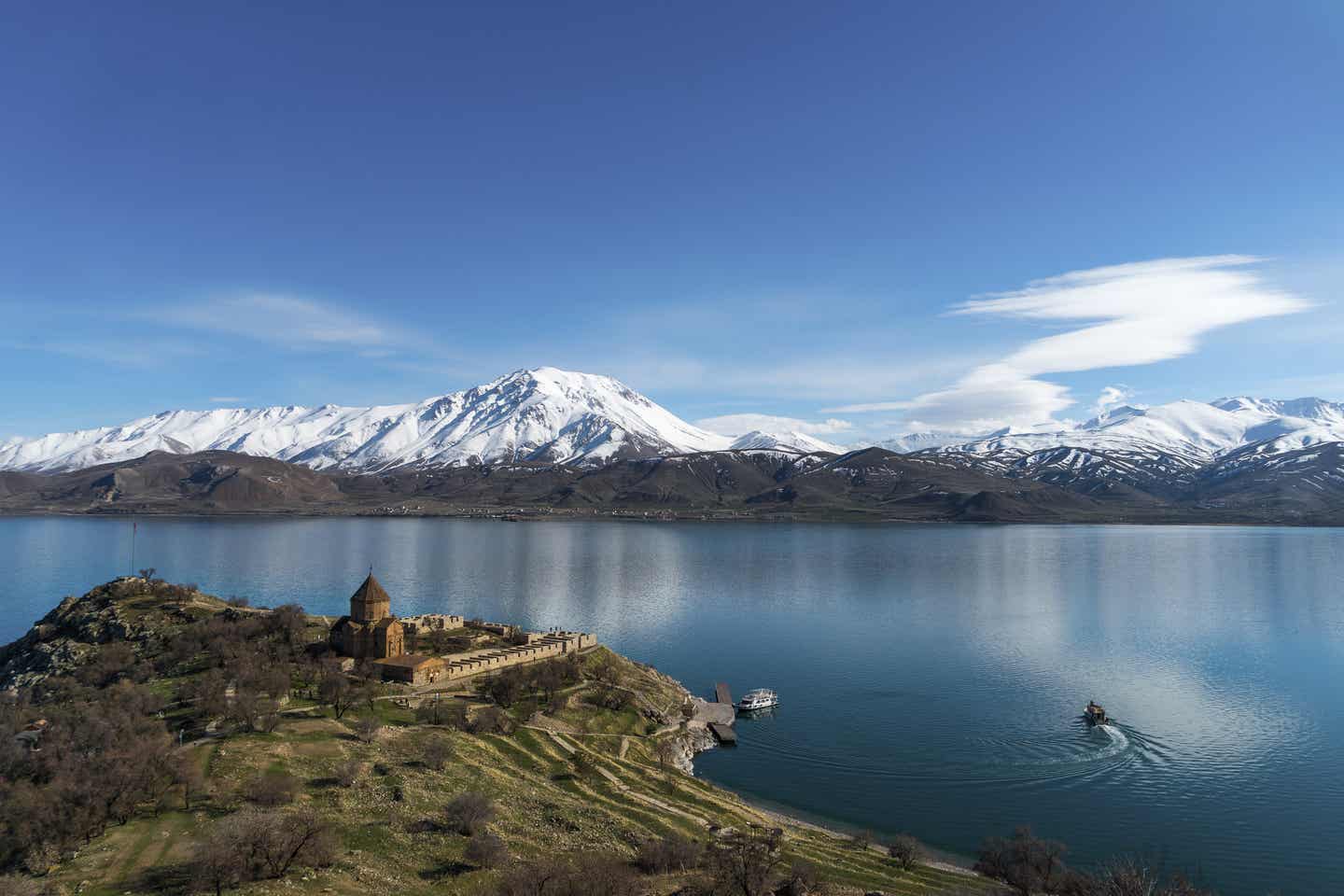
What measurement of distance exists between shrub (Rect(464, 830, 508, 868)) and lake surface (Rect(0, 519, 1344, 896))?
23.1 meters

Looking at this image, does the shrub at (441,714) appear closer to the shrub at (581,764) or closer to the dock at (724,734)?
the shrub at (581,764)

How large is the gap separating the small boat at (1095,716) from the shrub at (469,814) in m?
49.3

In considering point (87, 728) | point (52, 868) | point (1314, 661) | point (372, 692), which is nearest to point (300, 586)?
point (372, 692)

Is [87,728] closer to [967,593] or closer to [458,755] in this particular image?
Result: [458,755]

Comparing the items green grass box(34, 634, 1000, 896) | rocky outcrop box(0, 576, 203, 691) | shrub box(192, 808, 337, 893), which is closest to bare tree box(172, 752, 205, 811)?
green grass box(34, 634, 1000, 896)

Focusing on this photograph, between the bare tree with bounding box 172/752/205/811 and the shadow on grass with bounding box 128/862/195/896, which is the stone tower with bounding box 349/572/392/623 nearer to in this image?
the bare tree with bounding box 172/752/205/811

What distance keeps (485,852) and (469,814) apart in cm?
350

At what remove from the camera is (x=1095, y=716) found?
62438 millimetres

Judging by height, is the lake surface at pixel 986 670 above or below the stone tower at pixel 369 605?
below

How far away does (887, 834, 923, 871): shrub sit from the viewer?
127 ft

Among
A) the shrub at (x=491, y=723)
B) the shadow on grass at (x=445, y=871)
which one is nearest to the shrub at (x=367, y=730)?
the shrub at (x=491, y=723)

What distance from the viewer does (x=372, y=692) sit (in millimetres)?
54312

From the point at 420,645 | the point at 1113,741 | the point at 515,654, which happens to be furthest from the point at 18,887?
the point at 1113,741

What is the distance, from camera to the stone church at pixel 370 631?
214ft
